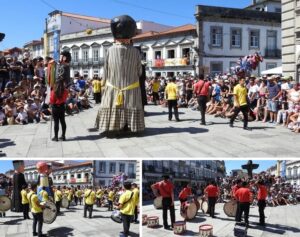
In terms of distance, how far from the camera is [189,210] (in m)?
7.91

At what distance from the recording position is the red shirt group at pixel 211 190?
823 cm

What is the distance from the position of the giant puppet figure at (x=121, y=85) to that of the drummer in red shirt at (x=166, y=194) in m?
2.45

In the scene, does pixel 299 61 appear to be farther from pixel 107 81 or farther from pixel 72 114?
pixel 107 81

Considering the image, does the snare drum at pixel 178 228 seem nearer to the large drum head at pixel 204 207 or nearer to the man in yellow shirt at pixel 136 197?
the man in yellow shirt at pixel 136 197

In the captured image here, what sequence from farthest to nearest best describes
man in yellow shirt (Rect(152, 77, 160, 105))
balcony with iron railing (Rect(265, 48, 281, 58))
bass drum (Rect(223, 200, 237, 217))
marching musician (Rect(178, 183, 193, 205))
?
balcony with iron railing (Rect(265, 48, 281, 58)) < man in yellow shirt (Rect(152, 77, 160, 105)) < bass drum (Rect(223, 200, 237, 217)) < marching musician (Rect(178, 183, 193, 205))

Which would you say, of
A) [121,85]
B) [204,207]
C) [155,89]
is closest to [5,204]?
[121,85]

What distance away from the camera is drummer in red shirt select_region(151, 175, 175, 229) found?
22.9ft

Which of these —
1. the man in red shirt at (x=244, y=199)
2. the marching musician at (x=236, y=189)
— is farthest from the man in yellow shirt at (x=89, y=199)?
the man in red shirt at (x=244, y=199)

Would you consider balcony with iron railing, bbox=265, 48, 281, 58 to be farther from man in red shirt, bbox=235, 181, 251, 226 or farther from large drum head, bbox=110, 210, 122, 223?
large drum head, bbox=110, 210, 122, 223

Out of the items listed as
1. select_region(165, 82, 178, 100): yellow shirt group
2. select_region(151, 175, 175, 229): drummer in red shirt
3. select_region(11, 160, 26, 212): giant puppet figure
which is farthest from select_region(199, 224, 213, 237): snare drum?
select_region(165, 82, 178, 100): yellow shirt group

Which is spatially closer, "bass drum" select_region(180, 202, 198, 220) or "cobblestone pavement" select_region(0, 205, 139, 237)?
"bass drum" select_region(180, 202, 198, 220)

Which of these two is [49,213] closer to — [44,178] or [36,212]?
[36,212]

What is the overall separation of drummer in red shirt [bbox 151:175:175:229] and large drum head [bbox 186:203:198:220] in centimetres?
41

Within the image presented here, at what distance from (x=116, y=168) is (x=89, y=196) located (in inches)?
80.8
